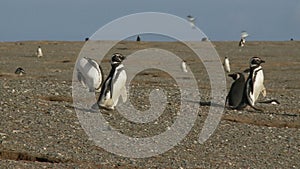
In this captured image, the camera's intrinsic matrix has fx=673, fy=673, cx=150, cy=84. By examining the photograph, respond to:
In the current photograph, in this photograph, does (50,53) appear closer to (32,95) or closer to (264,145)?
(32,95)

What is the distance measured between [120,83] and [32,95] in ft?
6.28

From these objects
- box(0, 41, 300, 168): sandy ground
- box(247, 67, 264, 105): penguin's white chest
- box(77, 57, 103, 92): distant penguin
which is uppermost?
box(247, 67, 264, 105): penguin's white chest

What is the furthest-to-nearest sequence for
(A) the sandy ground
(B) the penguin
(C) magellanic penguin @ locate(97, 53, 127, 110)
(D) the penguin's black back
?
(D) the penguin's black back < (B) the penguin < (C) magellanic penguin @ locate(97, 53, 127, 110) < (A) the sandy ground

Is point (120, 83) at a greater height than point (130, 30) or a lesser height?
lesser

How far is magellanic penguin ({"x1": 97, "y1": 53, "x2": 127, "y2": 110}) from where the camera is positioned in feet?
43.8

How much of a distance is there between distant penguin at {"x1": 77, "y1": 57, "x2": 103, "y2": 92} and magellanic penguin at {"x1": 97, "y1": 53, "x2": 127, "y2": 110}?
8.18ft

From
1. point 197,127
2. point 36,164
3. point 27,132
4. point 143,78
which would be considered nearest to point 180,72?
point 143,78

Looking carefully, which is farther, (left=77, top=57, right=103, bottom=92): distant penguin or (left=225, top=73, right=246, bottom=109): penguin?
(left=77, top=57, right=103, bottom=92): distant penguin

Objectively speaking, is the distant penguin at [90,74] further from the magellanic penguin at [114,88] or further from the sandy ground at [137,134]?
the magellanic penguin at [114,88]

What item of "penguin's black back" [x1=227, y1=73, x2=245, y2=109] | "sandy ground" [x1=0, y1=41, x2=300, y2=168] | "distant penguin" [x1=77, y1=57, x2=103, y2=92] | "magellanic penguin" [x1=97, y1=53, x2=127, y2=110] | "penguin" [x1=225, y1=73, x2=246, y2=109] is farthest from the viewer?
"distant penguin" [x1=77, y1=57, x2=103, y2=92]

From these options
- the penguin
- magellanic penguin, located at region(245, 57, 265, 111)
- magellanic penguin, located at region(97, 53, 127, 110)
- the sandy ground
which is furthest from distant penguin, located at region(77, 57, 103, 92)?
magellanic penguin, located at region(245, 57, 265, 111)

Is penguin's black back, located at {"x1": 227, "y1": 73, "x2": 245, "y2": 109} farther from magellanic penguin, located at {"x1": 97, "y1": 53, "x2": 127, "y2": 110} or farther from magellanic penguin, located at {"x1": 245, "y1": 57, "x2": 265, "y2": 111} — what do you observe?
magellanic penguin, located at {"x1": 97, "y1": 53, "x2": 127, "y2": 110}

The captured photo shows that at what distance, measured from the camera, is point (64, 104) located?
13.4 meters

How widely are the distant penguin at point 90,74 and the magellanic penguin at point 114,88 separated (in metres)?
2.49
